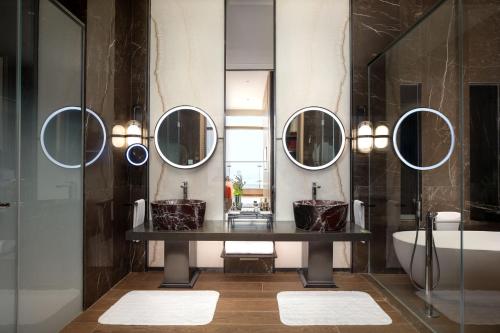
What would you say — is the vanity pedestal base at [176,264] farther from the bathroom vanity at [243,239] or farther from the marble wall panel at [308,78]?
the marble wall panel at [308,78]

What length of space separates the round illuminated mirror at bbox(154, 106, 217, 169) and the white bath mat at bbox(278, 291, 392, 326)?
1725mm

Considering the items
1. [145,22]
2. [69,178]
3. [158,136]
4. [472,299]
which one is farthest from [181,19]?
[472,299]

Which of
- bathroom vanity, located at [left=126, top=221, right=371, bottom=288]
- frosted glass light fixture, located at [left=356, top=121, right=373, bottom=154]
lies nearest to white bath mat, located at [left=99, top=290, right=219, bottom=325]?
bathroom vanity, located at [left=126, top=221, right=371, bottom=288]

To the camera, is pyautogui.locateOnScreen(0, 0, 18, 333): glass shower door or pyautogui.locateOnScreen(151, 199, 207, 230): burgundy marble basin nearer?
pyautogui.locateOnScreen(0, 0, 18, 333): glass shower door

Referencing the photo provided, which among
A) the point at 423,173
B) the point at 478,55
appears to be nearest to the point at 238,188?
the point at 423,173

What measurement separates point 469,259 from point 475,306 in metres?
0.31

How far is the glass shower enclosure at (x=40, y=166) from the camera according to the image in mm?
2006

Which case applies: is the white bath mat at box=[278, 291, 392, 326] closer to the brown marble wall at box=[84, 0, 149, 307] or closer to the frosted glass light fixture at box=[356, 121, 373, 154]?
the frosted glass light fixture at box=[356, 121, 373, 154]

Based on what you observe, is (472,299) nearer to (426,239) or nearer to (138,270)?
(426,239)

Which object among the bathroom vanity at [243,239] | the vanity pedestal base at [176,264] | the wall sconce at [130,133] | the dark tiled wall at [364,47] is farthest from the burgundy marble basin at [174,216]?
the dark tiled wall at [364,47]

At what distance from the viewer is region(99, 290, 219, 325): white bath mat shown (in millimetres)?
2693

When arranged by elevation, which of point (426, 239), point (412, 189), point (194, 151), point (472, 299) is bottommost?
point (472, 299)

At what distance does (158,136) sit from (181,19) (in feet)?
4.45

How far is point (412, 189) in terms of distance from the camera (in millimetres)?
2793
